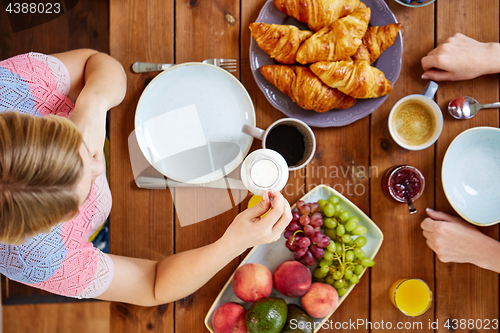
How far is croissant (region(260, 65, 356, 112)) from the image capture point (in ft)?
2.79

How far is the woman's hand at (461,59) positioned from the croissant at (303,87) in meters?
0.30

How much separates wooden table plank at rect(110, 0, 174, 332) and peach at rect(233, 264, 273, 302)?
0.22 metres

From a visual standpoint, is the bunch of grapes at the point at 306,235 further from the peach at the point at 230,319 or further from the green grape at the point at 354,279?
the peach at the point at 230,319

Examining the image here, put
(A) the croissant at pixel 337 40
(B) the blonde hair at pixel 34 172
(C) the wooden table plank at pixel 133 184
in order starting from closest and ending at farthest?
(B) the blonde hair at pixel 34 172
(A) the croissant at pixel 337 40
(C) the wooden table plank at pixel 133 184

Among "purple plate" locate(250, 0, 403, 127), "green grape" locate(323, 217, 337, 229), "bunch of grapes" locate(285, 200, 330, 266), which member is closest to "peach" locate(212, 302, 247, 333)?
"bunch of grapes" locate(285, 200, 330, 266)

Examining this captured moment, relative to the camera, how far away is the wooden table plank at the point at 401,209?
957mm

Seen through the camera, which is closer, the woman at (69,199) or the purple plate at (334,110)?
the woman at (69,199)

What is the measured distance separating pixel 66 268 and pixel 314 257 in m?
0.62

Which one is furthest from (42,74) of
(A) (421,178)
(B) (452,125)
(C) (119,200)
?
(B) (452,125)

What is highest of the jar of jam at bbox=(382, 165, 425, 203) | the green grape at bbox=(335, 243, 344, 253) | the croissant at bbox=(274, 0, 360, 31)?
the croissant at bbox=(274, 0, 360, 31)

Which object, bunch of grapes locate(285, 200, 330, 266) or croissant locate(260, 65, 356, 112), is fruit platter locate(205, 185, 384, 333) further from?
croissant locate(260, 65, 356, 112)

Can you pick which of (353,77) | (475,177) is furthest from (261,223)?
(475,177)

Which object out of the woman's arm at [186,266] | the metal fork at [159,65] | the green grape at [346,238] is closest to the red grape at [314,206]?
the green grape at [346,238]

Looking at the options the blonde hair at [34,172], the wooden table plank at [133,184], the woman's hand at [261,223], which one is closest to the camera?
the blonde hair at [34,172]
